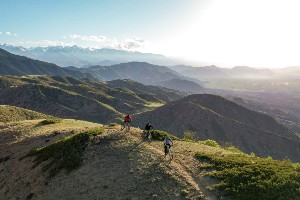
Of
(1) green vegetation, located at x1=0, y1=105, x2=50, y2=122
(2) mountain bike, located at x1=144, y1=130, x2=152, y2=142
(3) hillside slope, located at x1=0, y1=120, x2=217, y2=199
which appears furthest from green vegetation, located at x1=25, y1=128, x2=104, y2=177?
(1) green vegetation, located at x1=0, y1=105, x2=50, y2=122

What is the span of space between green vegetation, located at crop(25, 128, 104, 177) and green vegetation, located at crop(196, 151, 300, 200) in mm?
15540

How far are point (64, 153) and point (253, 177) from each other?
81.3 ft

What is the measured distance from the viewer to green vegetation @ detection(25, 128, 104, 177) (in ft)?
137

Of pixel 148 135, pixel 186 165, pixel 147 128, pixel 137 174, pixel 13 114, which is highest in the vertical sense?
pixel 147 128

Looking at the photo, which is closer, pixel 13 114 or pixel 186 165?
pixel 186 165

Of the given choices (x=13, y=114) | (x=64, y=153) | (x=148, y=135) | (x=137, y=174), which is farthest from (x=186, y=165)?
(x=13, y=114)

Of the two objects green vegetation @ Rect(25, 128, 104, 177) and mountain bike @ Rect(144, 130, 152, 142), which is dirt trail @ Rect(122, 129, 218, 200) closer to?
mountain bike @ Rect(144, 130, 152, 142)

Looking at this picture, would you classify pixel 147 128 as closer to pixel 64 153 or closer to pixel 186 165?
pixel 186 165

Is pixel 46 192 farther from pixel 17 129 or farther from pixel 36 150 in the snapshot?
pixel 17 129

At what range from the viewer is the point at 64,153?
4472 cm

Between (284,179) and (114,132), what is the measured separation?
24071 millimetres

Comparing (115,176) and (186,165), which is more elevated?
(186,165)

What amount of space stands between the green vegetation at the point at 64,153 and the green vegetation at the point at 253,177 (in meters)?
15.5

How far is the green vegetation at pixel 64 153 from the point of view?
41750 millimetres
